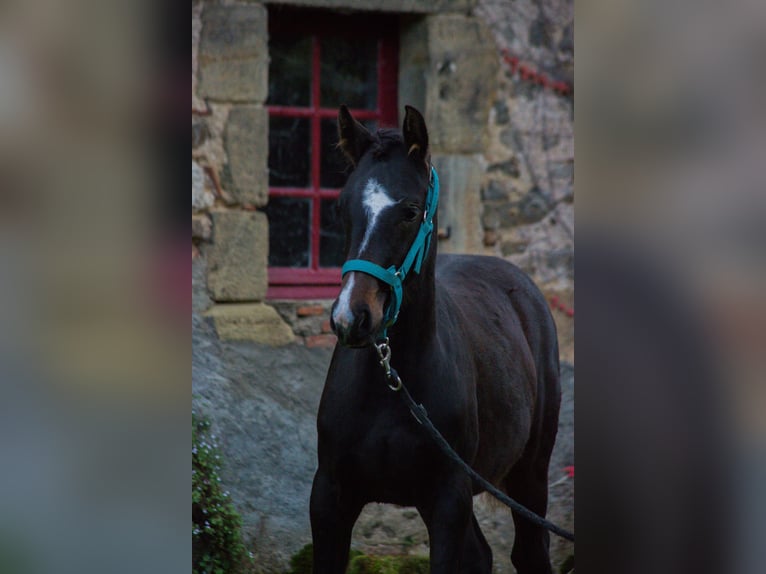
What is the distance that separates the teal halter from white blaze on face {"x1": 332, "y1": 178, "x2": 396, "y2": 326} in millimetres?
36

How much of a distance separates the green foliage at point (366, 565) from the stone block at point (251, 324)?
1306 mm

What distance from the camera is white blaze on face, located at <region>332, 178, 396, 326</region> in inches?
102

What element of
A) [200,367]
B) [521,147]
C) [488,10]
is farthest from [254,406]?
[488,10]

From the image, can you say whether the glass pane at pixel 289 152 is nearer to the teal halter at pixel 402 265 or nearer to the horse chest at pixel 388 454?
the teal halter at pixel 402 265

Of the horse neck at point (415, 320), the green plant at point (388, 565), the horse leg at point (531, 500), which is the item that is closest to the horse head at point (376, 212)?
the horse neck at point (415, 320)

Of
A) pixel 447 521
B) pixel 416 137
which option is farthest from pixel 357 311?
pixel 447 521

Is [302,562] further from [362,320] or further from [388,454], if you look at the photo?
[362,320]

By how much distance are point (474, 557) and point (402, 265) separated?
1470 mm

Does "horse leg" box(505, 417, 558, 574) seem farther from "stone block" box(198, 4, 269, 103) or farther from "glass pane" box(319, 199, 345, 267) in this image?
"stone block" box(198, 4, 269, 103)

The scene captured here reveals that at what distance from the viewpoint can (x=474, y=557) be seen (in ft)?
12.4
